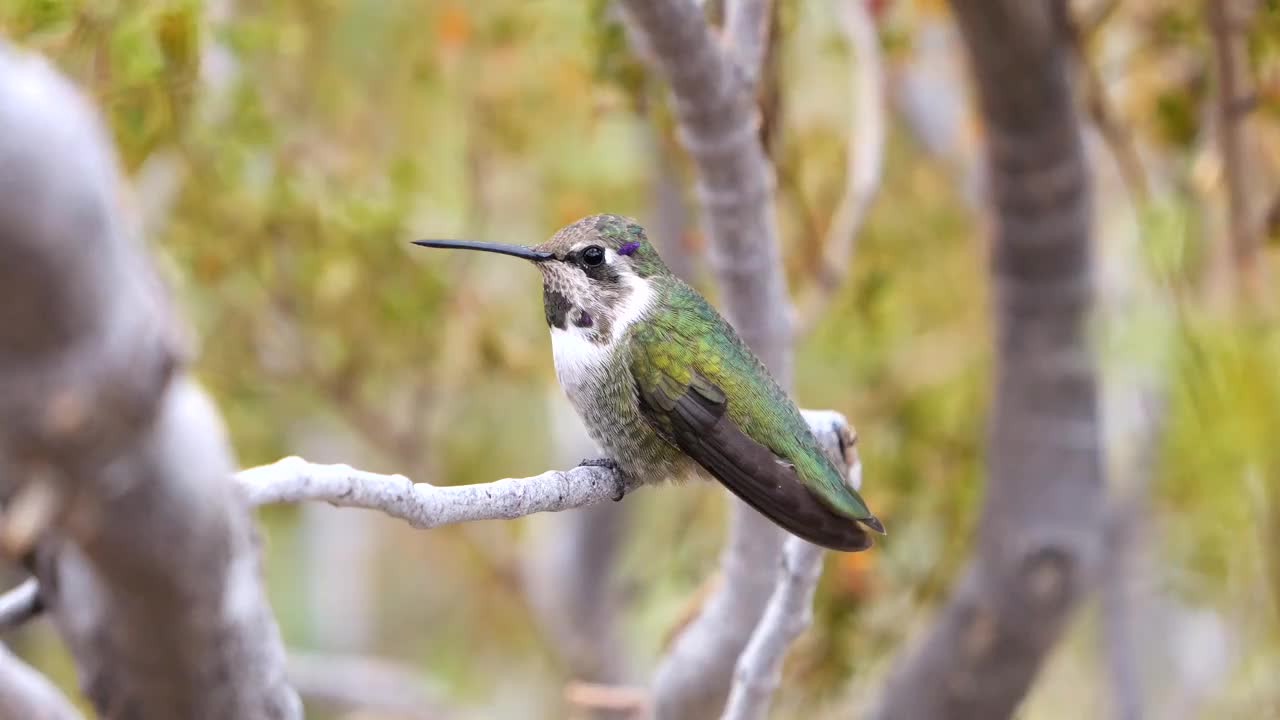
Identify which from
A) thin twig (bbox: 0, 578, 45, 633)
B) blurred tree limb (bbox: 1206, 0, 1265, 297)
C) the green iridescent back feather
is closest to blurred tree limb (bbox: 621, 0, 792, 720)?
the green iridescent back feather

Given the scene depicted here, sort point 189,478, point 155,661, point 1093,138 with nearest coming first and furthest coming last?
point 189,478 < point 155,661 < point 1093,138

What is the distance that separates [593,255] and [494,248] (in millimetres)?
231

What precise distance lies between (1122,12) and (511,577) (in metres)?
3.29

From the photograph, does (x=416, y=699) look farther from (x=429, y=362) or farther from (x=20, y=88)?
(x=20, y=88)

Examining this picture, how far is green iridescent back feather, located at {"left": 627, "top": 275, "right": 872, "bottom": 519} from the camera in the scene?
2.46 m

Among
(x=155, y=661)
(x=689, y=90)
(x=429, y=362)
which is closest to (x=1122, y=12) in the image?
(x=429, y=362)

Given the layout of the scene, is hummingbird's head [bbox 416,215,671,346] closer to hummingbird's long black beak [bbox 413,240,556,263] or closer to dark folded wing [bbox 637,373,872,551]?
hummingbird's long black beak [bbox 413,240,556,263]

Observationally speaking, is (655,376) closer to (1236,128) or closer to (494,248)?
(494,248)

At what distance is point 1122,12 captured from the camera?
507 cm

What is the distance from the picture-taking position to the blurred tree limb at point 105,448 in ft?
2.69

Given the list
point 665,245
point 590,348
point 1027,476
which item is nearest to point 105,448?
point 590,348

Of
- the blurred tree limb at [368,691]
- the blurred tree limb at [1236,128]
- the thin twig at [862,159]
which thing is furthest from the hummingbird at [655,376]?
the blurred tree limb at [368,691]

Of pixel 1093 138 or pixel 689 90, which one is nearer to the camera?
pixel 689 90

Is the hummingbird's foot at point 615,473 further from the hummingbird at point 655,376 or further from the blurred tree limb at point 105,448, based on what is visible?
the blurred tree limb at point 105,448
